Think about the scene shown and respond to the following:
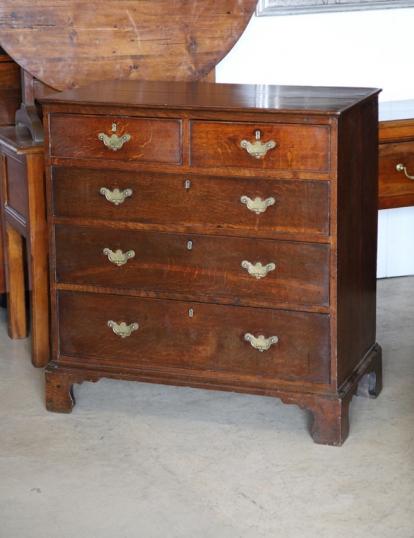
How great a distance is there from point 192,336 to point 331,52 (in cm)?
174

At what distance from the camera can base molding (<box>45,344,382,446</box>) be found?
10.8 ft

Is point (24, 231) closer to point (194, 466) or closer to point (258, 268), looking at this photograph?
point (258, 268)

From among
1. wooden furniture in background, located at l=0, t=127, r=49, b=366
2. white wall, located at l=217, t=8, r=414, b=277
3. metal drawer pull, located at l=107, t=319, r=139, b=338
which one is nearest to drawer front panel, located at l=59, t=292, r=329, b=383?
metal drawer pull, located at l=107, t=319, r=139, b=338

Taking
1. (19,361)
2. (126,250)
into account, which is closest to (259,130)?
(126,250)

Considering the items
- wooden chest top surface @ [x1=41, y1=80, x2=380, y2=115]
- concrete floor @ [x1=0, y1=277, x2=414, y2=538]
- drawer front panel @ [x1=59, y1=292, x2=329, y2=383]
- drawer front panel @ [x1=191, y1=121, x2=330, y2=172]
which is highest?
wooden chest top surface @ [x1=41, y1=80, x2=380, y2=115]

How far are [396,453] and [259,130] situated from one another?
0.99m

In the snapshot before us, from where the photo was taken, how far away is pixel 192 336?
3412 mm

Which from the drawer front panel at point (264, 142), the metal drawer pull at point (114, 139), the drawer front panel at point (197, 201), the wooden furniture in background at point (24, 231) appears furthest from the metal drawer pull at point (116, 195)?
the wooden furniture in background at point (24, 231)

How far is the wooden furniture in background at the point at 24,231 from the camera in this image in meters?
3.82

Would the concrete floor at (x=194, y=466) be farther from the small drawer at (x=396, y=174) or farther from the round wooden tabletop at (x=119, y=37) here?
the round wooden tabletop at (x=119, y=37)

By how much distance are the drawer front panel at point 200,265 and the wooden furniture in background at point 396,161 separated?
45.1 inches

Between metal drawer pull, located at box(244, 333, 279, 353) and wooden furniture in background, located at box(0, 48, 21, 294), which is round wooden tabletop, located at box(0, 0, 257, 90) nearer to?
wooden furniture in background, located at box(0, 48, 21, 294)

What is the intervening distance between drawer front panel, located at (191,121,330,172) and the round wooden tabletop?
0.88 metres

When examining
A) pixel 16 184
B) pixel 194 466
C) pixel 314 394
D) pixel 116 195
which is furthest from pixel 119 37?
pixel 194 466
